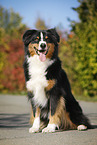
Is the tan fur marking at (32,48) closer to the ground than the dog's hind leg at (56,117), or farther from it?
farther from it

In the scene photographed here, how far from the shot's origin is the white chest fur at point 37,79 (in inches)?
195

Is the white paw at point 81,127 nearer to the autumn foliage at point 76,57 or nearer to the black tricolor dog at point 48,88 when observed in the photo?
the black tricolor dog at point 48,88

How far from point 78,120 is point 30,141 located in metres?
1.33

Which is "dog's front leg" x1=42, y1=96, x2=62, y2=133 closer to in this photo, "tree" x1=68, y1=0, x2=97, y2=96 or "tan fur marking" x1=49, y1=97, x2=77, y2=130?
"tan fur marking" x1=49, y1=97, x2=77, y2=130

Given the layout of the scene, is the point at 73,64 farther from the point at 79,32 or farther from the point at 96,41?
the point at 96,41

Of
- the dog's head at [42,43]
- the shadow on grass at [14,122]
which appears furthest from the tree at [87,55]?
the dog's head at [42,43]

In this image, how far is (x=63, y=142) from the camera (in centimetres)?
399

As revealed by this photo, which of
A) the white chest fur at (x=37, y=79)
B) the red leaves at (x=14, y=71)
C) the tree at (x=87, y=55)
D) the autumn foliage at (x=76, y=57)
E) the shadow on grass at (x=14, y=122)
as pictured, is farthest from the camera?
the red leaves at (x=14, y=71)

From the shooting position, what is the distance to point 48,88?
16.2 ft

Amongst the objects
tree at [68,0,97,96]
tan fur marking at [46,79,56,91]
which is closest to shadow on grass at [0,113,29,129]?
tan fur marking at [46,79,56,91]

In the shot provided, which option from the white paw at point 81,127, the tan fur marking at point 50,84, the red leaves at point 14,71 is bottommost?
the red leaves at point 14,71

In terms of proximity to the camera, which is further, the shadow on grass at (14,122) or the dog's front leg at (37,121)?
the shadow on grass at (14,122)

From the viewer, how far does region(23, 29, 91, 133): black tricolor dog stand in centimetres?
494

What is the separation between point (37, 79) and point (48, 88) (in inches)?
11.0
